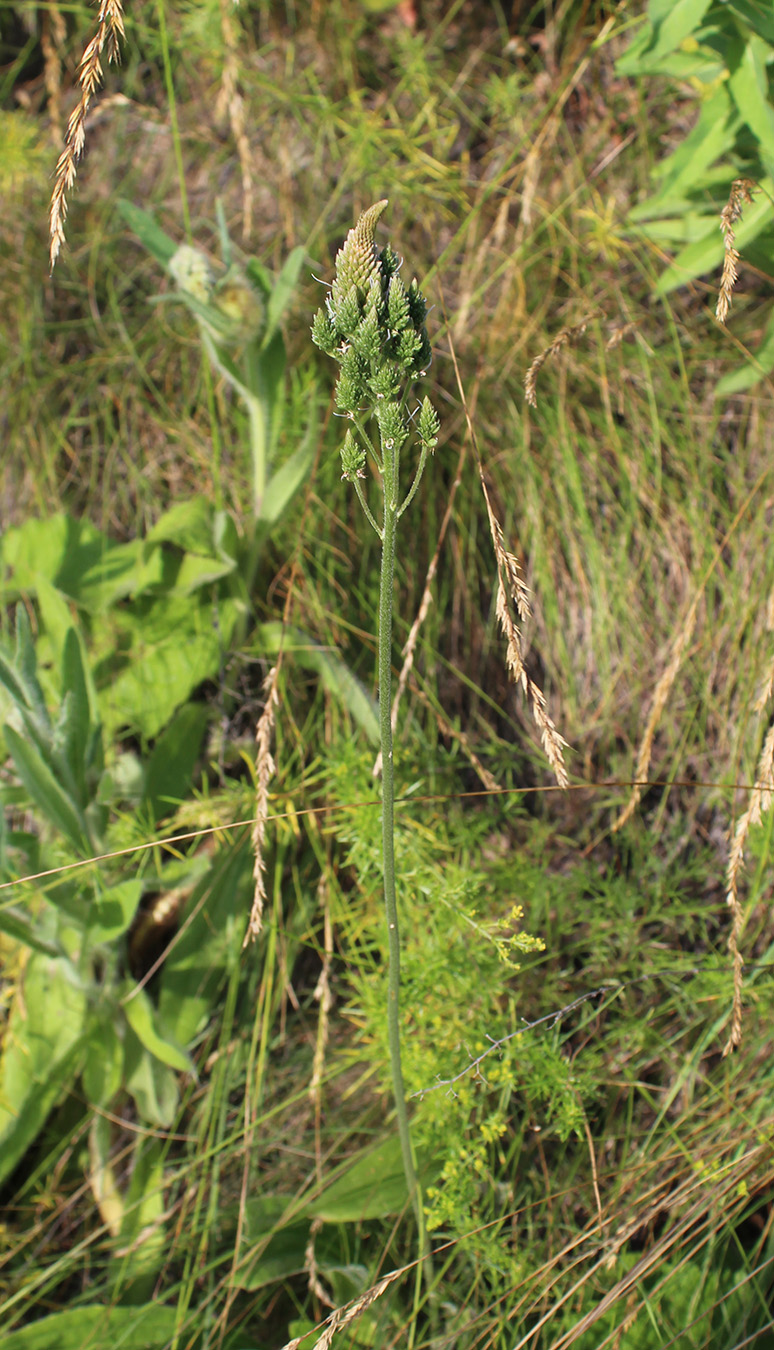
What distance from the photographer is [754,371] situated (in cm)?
209

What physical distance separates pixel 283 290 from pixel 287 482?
1.26ft

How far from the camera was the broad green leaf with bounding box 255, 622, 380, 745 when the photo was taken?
1922 millimetres

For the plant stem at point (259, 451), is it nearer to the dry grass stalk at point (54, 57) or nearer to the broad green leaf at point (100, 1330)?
the dry grass stalk at point (54, 57)

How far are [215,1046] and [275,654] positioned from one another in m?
0.88

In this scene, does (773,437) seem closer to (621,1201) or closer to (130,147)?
(621,1201)

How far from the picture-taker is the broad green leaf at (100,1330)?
1614 millimetres

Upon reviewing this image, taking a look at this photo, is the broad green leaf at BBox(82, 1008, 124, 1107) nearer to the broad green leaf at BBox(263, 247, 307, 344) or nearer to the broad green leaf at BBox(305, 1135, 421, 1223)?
the broad green leaf at BBox(305, 1135, 421, 1223)

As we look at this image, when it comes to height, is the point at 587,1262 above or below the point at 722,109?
below

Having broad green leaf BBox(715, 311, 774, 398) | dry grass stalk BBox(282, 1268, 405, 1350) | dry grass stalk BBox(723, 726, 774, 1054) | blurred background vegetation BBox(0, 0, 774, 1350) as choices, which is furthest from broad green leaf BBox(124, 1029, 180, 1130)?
broad green leaf BBox(715, 311, 774, 398)

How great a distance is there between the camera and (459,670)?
233cm

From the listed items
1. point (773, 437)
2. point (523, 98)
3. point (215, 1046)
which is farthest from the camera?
point (523, 98)

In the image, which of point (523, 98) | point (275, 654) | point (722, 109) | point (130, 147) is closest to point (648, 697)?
point (275, 654)

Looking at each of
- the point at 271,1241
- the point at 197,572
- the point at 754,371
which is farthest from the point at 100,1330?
the point at 754,371

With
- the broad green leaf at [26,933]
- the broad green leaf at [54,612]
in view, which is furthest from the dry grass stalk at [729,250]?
the broad green leaf at [26,933]
